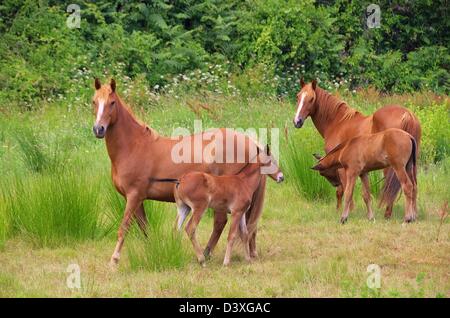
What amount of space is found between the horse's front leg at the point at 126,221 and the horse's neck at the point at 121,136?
0.50m

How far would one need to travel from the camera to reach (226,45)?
938 inches

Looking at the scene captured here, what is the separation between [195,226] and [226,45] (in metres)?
14.6

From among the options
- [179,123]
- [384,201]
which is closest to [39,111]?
[179,123]

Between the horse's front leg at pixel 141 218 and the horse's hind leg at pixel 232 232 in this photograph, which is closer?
the horse's hind leg at pixel 232 232

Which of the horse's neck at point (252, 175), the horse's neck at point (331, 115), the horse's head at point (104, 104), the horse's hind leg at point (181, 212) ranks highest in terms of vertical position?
the horse's head at point (104, 104)

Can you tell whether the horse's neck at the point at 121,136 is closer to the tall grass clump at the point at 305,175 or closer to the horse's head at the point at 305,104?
the tall grass clump at the point at 305,175

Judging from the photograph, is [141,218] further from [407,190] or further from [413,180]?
[413,180]

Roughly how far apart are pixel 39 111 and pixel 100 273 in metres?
9.45

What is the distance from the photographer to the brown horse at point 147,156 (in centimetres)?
1001

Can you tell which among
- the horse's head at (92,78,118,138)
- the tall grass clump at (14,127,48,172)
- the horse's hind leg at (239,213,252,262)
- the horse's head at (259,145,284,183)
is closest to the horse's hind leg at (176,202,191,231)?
the horse's hind leg at (239,213,252,262)

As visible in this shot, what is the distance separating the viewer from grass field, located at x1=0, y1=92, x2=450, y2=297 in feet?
29.2

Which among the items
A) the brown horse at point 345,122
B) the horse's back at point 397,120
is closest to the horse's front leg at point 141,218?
the brown horse at point 345,122

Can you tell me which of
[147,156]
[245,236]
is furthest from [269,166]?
[147,156]
